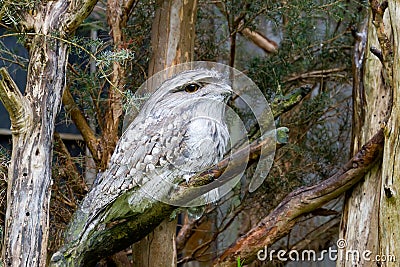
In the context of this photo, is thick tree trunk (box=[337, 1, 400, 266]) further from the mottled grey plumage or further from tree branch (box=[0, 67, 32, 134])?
tree branch (box=[0, 67, 32, 134])

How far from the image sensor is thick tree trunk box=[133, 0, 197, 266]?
194cm

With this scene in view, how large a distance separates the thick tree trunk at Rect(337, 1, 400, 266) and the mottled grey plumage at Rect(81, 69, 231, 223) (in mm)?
460

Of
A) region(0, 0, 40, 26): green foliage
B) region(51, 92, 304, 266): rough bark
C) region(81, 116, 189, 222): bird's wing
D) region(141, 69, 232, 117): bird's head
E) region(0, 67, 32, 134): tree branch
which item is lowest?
region(51, 92, 304, 266): rough bark

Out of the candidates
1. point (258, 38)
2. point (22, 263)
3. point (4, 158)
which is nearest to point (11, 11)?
point (4, 158)

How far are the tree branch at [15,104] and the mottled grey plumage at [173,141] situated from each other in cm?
Answer: 28

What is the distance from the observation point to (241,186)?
2.51 meters

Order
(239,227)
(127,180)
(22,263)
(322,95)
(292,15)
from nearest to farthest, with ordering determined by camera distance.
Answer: (22,263)
(127,180)
(292,15)
(322,95)
(239,227)

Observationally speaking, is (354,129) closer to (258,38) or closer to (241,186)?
(241,186)

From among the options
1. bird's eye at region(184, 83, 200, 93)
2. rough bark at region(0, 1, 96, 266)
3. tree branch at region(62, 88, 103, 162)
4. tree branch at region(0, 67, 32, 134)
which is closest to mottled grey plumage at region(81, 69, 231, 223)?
bird's eye at region(184, 83, 200, 93)

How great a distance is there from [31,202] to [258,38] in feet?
5.67

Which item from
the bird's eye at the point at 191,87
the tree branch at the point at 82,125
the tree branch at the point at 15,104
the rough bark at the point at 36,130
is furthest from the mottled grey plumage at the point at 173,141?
the tree branch at the point at 82,125

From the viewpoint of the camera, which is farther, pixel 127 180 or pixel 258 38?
pixel 258 38

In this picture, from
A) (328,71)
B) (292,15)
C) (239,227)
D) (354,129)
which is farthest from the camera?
(239,227)

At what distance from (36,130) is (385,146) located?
96 centimetres
